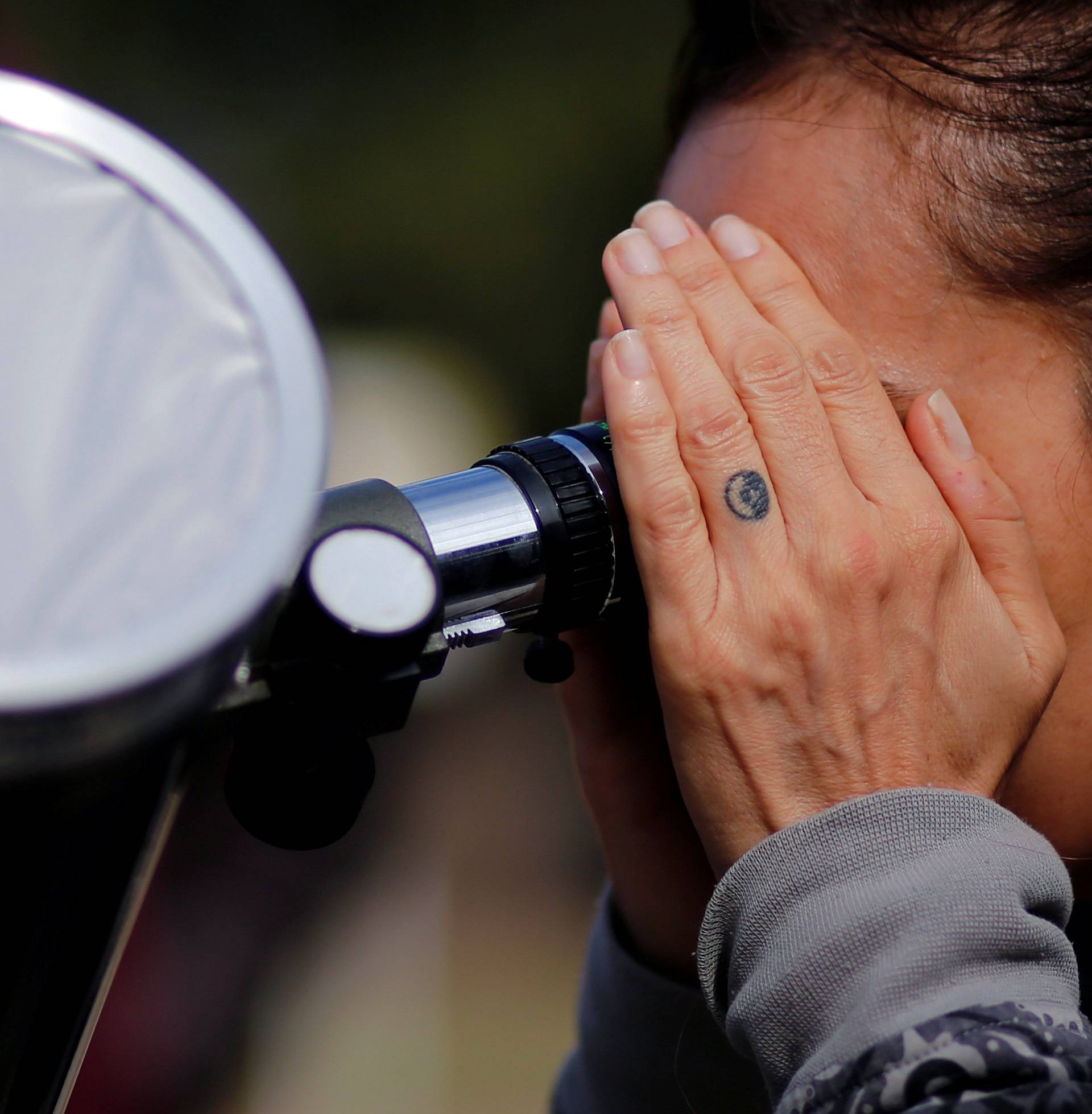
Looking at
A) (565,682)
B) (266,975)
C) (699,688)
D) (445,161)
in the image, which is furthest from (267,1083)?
(445,161)

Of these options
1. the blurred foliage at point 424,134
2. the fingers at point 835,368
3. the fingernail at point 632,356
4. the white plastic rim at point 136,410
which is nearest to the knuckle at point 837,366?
the fingers at point 835,368

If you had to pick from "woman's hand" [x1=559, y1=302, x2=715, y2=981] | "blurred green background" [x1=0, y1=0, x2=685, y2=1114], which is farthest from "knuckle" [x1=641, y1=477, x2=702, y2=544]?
"blurred green background" [x1=0, y1=0, x2=685, y2=1114]

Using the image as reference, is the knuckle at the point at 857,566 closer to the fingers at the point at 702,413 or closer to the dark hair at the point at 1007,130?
the fingers at the point at 702,413

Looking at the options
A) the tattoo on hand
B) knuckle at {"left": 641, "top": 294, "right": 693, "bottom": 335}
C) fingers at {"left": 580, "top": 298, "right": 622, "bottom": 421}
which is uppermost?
knuckle at {"left": 641, "top": 294, "right": 693, "bottom": 335}

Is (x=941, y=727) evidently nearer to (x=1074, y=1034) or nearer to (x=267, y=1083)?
(x=1074, y=1034)

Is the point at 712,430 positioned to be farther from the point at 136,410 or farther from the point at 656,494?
the point at 136,410

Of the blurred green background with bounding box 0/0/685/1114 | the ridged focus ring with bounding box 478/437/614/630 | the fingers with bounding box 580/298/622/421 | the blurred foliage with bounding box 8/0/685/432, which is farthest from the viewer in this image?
the blurred foliage with bounding box 8/0/685/432

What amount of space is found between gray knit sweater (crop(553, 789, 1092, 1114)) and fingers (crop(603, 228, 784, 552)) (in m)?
0.17

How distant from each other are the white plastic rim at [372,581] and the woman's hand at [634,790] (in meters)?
0.36

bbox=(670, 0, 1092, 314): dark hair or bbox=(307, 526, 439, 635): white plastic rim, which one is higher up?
bbox=(670, 0, 1092, 314): dark hair

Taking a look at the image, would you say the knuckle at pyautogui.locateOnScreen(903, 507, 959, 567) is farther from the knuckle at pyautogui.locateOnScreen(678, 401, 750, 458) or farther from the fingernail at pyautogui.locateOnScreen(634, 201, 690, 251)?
the fingernail at pyautogui.locateOnScreen(634, 201, 690, 251)

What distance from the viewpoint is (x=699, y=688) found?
2.03 feet

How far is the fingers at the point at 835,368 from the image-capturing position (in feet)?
2.13

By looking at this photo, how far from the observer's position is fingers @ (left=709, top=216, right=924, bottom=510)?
0.65m
